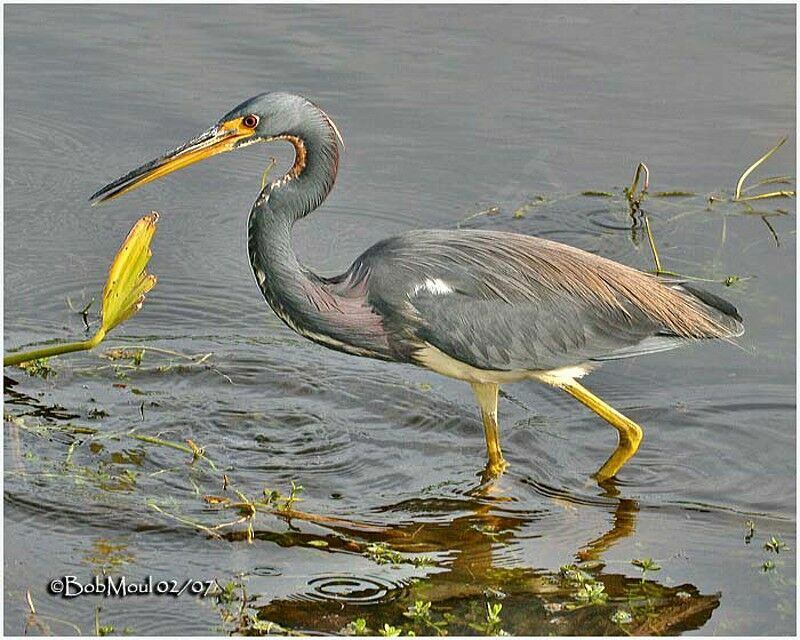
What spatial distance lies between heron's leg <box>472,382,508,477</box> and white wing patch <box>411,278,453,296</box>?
1.66 ft

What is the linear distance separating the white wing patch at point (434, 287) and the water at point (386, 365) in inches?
29.3

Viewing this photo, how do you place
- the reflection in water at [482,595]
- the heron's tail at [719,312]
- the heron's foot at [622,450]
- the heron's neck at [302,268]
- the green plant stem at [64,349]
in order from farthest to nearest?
the heron's tail at [719,312] < the heron's foot at [622,450] < the heron's neck at [302,268] < the green plant stem at [64,349] < the reflection in water at [482,595]

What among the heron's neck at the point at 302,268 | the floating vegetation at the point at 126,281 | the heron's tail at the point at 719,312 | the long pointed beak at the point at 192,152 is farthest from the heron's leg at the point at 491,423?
the floating vegetation at the point at 126,281

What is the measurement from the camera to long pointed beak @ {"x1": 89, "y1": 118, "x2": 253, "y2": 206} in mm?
6145

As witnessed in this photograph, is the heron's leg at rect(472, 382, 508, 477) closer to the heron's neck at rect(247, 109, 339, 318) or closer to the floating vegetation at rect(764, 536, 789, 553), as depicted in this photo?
the heron's neck at rect(247, 109, 339, 318)

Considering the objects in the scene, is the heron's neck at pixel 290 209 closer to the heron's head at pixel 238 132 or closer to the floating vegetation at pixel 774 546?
the heron's head at pixel 238 132

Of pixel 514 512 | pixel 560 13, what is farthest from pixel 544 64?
pixel 514 512

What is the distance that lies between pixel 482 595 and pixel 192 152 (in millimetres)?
2287

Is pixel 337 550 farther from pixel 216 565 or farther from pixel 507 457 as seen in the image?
pixel 507 457

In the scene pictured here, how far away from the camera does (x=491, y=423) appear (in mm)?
6320

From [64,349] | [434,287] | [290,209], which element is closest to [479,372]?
[434,287]

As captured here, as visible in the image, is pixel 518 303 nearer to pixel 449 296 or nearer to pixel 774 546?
pixel 449 296

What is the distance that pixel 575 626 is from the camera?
499 cm

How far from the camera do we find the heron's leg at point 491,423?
6.27 m
